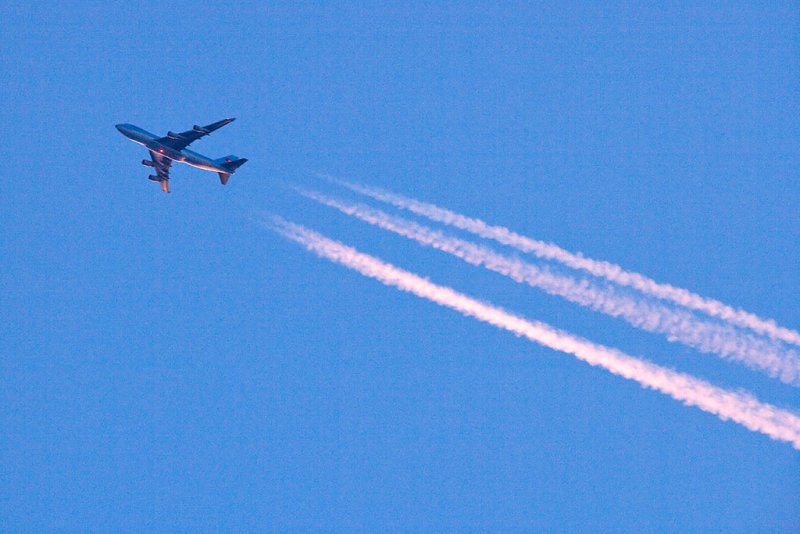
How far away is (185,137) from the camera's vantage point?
69.2 metres

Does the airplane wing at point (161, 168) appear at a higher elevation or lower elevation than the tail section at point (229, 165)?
lower

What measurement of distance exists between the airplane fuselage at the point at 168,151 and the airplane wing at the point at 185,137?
37 cm

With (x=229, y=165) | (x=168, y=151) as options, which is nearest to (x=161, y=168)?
(x=168, y=151)

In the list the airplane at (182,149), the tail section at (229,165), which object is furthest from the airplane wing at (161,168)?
the tail section at (229,165)

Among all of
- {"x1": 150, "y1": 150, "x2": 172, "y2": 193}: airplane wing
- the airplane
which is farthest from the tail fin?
{"x1": 150, "y1": 150, "x2": 172, "y2": 193}: airplane wing

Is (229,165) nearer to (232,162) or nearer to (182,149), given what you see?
(232,162)

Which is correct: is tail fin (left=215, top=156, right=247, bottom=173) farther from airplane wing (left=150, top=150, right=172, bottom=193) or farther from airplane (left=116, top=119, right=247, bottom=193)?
airplane wing (left=150, top=150, right=172, bottom=193)

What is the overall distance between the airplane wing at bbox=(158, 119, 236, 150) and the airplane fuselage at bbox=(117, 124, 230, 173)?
0.37m

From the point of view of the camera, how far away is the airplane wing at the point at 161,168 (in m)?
73.2

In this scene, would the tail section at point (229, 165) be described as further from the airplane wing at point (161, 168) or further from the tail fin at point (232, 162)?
the airplane wing at point (161, 168)

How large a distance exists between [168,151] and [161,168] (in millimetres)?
5381

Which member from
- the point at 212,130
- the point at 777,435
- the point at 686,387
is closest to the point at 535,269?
the point at 686,387

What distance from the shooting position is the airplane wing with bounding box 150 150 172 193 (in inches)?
2881

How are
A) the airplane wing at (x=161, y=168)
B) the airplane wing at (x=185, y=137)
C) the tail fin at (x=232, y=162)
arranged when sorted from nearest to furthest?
1. the airplane wing at (x=185, y=137)
2. the tail fin at (x=232, y=162)
3. the airplane wing at (x=161, y=168)
